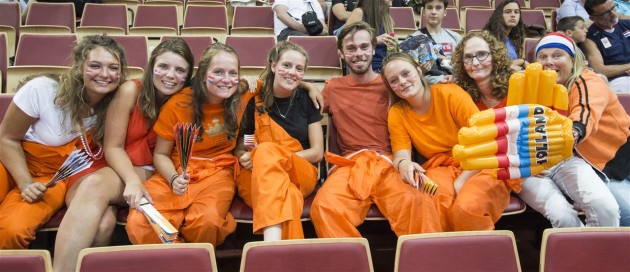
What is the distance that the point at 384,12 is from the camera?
280 cm

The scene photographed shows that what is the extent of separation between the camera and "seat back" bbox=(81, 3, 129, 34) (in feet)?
12.3

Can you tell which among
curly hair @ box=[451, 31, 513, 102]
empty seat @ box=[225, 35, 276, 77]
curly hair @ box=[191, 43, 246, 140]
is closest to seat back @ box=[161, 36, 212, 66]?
empty seat @ box=[225, 35, 276, 77]

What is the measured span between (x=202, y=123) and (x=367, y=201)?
0.65 metres

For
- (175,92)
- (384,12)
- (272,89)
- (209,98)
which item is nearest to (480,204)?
(272,89)

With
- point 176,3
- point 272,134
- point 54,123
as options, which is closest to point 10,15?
point 176,3

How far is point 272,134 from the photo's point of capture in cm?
189

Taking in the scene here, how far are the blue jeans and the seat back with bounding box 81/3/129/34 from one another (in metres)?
3.24

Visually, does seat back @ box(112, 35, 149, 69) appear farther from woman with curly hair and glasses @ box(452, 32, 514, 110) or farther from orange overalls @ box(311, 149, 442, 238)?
woman with curly hair and glasses @ box(452, 32, 514, 110)

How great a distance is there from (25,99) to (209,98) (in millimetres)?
600

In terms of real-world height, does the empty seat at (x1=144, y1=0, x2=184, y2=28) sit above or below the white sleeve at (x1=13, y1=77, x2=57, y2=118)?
above

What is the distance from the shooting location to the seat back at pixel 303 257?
116cm

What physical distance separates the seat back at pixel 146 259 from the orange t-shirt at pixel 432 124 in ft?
3.15

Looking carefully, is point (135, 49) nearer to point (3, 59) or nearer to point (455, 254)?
point (3, 59)

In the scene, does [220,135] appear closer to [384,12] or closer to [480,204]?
[480,204]
